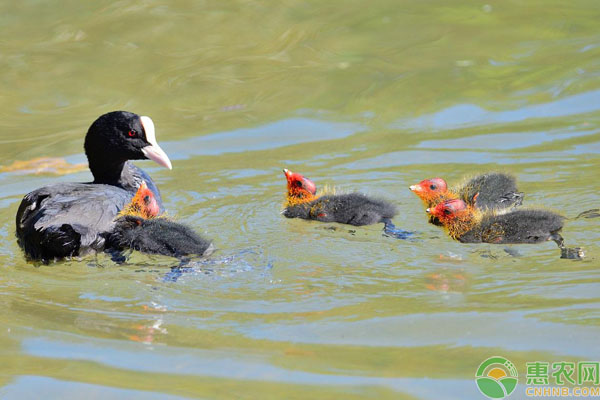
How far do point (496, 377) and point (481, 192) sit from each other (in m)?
2.18

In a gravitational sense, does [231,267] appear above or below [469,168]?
below

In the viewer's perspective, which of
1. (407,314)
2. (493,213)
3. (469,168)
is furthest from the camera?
(469,168)

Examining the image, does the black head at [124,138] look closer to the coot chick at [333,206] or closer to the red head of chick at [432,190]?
the coot chick at [333,206]

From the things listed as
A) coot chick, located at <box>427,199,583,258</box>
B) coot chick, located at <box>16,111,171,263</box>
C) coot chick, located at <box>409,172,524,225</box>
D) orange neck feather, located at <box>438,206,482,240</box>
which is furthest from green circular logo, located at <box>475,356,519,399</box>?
coot chick, located at <box>16,111,171,263</box>

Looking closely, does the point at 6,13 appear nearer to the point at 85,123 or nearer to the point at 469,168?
the point at 85,123

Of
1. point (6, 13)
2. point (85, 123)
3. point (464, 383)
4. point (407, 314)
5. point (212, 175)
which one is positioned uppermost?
point (6, 13)

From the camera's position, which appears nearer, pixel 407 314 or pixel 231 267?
pixel 407 314

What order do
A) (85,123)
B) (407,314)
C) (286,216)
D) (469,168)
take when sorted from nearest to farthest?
1. (407,314)
2. (286,216)
3. (469,168)
4. (85,123)

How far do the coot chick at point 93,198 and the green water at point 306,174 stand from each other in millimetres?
154

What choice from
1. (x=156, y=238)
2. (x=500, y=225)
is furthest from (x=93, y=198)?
(x=500, y=225)

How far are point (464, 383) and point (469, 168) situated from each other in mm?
3330

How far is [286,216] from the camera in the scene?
219 inches

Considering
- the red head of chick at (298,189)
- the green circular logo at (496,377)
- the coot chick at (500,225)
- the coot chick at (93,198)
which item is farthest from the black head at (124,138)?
the green circular logo at (496,377)

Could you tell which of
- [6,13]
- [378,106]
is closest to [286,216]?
[378,106]
